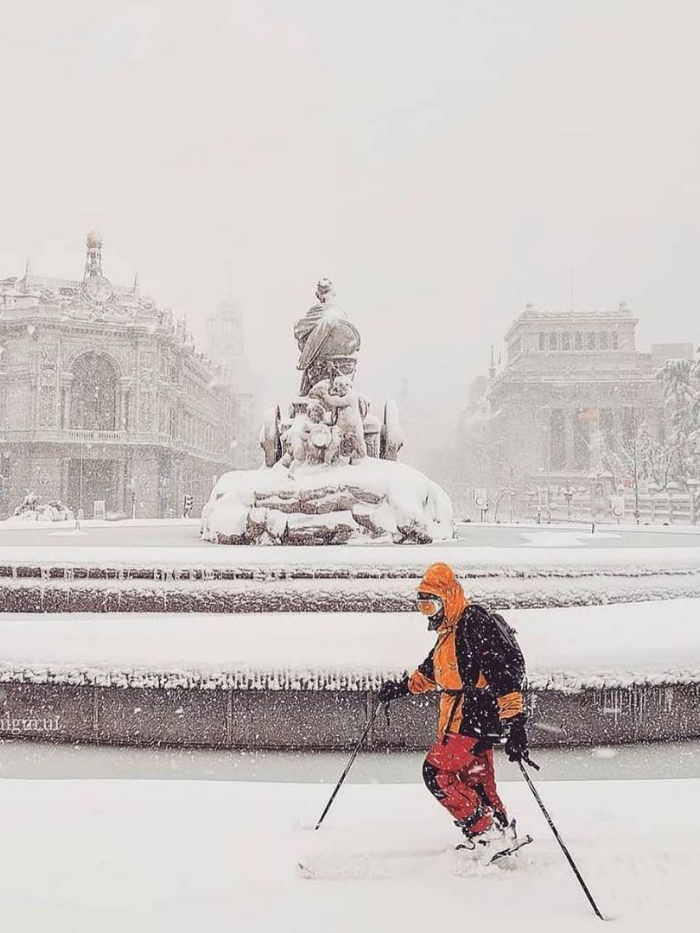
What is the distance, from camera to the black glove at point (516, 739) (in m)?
3.30

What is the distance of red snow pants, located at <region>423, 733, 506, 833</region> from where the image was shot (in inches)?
143

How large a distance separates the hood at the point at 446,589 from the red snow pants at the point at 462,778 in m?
0.52

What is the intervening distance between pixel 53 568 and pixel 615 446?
6617 centimetres

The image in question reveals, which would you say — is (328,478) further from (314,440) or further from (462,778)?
(462,778)

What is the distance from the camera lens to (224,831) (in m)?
4.09

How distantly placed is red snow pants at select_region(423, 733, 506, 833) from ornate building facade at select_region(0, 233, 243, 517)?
149 feet

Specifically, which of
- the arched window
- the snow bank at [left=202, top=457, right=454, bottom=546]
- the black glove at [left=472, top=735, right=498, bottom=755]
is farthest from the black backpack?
the arched window

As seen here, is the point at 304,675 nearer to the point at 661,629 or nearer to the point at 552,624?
the point at 552,624

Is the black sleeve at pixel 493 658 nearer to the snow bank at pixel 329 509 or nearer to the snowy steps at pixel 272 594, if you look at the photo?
the snowy steps at pixel 272 594

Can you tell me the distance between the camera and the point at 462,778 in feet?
12.1

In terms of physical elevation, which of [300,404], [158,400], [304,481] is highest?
[158,400]

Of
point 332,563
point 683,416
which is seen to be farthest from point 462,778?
point 683,416

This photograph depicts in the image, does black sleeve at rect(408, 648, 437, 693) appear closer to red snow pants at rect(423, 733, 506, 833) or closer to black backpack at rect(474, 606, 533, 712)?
red snow pants at rect(423, 733, 506, 833)

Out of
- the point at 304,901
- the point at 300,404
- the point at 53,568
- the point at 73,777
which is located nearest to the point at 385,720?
the point at 73,777
